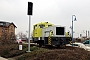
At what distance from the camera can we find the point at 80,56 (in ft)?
41.3

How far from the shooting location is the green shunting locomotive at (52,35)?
21062mm

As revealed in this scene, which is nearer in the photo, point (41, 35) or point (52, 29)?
point (52, 29)

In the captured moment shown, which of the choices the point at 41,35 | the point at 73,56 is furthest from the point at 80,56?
the point at 41,35

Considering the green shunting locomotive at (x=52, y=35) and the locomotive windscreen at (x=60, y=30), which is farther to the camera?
the locomotive windscreen at (x=60, y=30)

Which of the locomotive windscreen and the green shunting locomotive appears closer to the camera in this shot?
the green shunting locomotive

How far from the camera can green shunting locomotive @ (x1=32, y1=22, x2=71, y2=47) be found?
2106 cm

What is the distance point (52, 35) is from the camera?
21.3 metres

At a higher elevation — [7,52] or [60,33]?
[60,33]

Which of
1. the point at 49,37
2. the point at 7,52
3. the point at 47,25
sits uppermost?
the point at 47,25

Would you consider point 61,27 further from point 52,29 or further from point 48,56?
point 48,56

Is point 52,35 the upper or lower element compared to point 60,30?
lower

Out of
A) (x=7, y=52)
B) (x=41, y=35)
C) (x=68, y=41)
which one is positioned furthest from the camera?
(x=41, y=35)

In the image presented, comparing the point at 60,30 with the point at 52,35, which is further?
the point at 60,30

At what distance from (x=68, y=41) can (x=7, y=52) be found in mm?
7037
